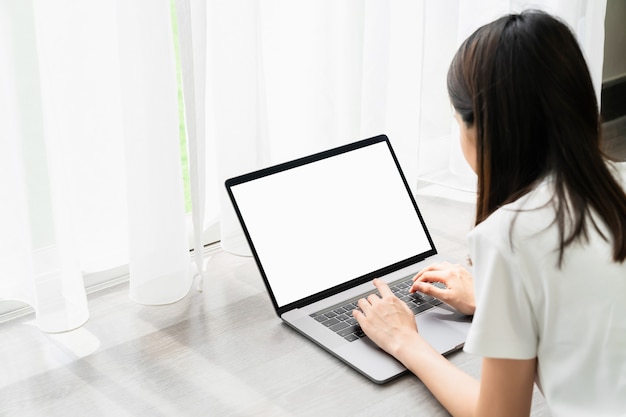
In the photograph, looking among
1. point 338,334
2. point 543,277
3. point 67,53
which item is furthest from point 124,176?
point 543,277

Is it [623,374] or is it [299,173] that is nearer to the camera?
[623,374]

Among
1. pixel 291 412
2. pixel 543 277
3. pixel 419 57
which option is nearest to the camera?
pixel 543 277

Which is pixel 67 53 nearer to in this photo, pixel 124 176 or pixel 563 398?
pixel 124 176

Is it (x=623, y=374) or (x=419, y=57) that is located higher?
(x=419, y=57)

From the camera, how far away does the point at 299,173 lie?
128 centimetres

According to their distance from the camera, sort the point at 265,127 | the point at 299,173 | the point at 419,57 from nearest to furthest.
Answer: the point at 299,173
the point at 265,127
the point at 419,57

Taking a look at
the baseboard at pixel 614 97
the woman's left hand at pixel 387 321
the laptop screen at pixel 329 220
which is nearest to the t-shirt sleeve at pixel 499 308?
the woman's left hand at pixel 387 321

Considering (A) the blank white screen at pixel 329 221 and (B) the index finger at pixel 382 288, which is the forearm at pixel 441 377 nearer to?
(B) the index finger at pixel 382 288

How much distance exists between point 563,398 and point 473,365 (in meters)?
0.26

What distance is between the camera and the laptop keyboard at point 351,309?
115 centimetres

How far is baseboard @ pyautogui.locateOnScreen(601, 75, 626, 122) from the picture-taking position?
2.53 metres

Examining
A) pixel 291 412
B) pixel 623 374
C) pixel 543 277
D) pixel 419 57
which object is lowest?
pixel 291 412

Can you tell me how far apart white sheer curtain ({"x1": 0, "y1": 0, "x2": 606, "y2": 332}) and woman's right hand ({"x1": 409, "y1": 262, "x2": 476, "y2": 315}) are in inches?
15.6

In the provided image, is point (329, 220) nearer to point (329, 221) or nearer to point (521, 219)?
point (329, 221)
